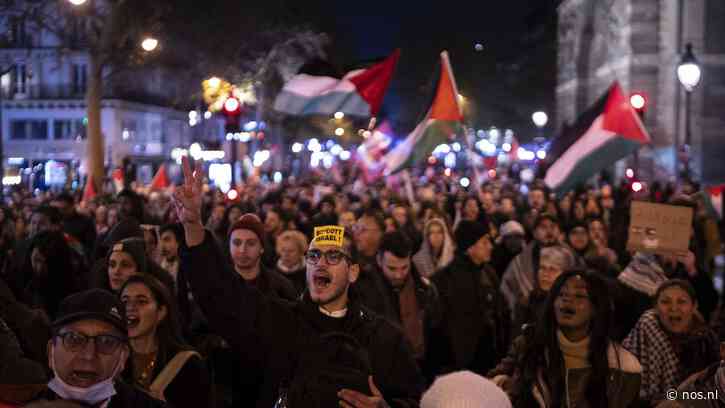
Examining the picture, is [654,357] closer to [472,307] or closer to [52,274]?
[472,307]

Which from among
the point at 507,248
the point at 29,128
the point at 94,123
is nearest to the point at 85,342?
the point at 507,248

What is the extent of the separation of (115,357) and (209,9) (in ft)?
101

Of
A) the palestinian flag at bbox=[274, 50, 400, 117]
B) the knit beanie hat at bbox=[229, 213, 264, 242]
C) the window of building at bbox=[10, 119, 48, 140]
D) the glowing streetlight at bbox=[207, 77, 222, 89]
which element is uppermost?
the window of building at bbox=[10, 119, 48, 140]

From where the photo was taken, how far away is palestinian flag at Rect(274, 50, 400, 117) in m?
16.3

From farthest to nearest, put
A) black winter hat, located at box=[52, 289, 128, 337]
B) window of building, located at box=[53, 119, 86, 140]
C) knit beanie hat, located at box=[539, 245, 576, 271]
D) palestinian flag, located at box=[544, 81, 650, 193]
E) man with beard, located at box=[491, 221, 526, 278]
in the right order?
window of building, located at box=[53, 119, 86, 140], palestinian flag, located at box=[544, 81, 650, 193], man with beard, located at box=[491, 221, 526, 278], knit beanie hat, located at box=[539, 245, 576, 271], black winter hat, located at box=[52, 289, 128, 337]

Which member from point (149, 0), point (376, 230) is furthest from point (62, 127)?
point (376, 230)

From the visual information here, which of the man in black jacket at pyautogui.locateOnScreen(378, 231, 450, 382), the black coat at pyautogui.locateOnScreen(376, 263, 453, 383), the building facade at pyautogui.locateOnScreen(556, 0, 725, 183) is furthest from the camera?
the building facade at pyautogui.locateOnScreen(556, 0, 725, 183)

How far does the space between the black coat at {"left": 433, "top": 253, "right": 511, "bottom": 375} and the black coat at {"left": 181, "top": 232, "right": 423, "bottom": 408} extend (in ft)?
12.2

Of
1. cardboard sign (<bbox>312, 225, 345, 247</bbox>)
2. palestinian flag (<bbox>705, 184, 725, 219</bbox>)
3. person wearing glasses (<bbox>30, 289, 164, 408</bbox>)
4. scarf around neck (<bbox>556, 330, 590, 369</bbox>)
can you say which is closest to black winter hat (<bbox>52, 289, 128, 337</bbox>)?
person wearing glasses (<bbox>30, 289, 164, 408</bbox>)

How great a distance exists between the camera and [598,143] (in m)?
13.3

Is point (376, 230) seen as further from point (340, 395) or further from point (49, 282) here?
point (340, 395)

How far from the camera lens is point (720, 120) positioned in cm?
3956

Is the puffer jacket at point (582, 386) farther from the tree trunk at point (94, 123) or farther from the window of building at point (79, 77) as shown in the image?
the window of building at point (79, 77)

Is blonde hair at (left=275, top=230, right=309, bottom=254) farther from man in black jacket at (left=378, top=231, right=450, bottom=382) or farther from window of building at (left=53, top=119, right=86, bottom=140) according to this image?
window of building at (left=53, top=119, right=86, bottom=140)
